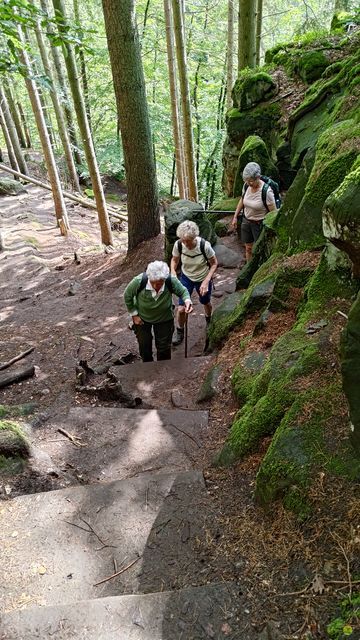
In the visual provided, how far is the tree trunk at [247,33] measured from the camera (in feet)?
41.8

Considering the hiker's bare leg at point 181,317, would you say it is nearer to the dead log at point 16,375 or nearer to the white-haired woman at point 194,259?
the white-haired woman at point 194,259

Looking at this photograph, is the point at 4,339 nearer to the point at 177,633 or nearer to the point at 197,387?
the point at 197,387

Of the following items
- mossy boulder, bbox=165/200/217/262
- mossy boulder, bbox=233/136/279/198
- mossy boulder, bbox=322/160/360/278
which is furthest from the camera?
mossy boulder, bbox=233/136/279/198

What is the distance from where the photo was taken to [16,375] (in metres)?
7.64

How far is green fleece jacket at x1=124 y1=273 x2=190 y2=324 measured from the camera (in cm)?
642

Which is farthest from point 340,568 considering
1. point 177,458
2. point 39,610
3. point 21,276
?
point 21,276

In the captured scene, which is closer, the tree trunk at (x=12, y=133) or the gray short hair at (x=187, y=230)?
the gray short hair at (x=187, y=230)

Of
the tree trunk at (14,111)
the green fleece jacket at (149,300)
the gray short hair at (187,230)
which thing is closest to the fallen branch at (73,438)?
the green fleece jacket at (149,300)

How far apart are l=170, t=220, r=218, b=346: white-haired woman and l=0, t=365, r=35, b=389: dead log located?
2945 millimetres

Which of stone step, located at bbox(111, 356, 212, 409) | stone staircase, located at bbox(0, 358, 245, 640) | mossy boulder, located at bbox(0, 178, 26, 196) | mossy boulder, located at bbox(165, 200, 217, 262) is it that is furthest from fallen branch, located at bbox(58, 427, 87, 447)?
mossy boulder, located at bbox(0, 178, 26, 196)

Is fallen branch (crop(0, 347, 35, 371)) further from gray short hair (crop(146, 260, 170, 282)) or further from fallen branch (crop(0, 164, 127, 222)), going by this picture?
fallen branch (crop(0, 164, 127, 222))

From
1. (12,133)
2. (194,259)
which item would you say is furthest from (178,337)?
(12,133)

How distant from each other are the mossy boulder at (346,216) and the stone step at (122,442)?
2.74m

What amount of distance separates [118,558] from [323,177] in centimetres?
442
